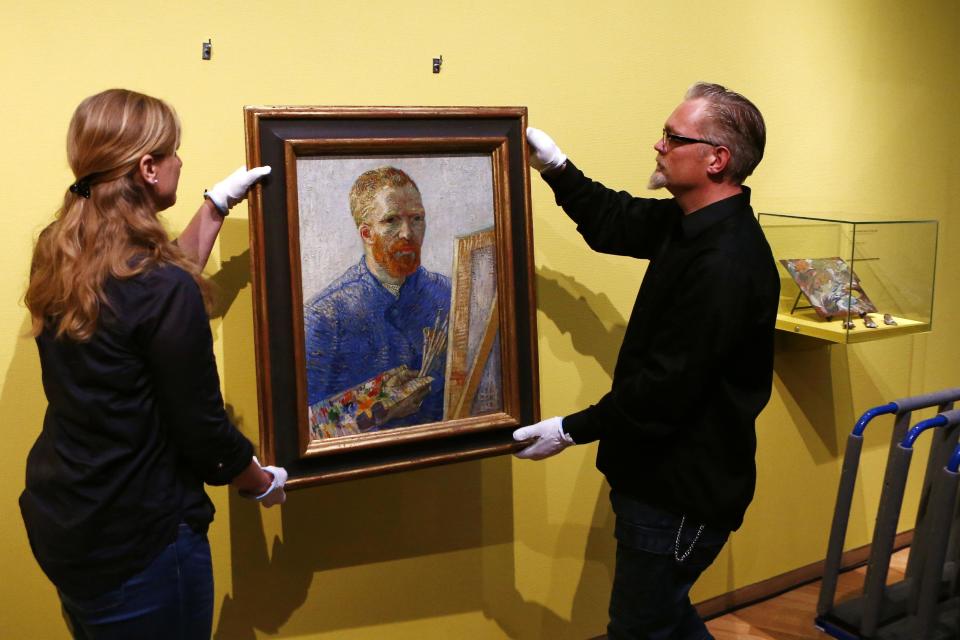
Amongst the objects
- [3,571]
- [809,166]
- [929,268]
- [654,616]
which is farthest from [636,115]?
[3,571]

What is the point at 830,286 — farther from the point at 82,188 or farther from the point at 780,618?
the point at 82,188

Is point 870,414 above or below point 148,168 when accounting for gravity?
below

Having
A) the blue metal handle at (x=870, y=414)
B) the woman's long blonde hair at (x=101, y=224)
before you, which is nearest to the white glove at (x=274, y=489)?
the woman's long blonde hair at (x=101, y=224)

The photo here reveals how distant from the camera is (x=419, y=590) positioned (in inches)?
109

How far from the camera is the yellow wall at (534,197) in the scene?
222 centimetres

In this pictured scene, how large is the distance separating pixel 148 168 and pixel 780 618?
278 cm

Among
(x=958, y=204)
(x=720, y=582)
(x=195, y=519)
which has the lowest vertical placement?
(x=720, y=582)

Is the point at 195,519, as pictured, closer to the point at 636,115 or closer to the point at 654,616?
the point at 654,616

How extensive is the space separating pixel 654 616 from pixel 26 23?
6.69 ft

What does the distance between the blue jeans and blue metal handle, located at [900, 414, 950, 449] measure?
210cm

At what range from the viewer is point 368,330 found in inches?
86.7

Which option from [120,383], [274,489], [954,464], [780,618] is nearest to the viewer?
[120,383]

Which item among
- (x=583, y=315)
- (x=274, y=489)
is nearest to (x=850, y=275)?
(x=583, y=315)

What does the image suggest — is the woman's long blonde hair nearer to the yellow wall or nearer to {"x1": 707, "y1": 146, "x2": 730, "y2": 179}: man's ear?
the yellow wall
